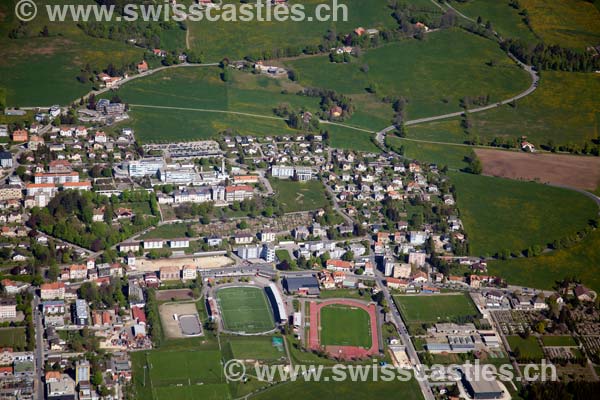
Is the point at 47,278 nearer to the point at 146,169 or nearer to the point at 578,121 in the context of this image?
the point at 146,169

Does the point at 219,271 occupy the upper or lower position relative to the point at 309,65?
lower

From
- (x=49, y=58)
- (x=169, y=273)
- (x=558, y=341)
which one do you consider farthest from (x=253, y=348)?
(x=49, y=58)

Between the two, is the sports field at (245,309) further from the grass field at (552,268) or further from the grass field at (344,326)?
the grass field at (552,268)

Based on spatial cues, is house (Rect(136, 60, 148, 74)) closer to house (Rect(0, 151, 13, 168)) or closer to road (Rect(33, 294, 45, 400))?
house (Rect(0, 151, 13, 168))

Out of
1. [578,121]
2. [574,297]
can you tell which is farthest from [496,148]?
[574,297]

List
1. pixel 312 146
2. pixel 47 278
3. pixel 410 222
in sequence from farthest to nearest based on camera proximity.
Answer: pixel 312 146, pixel 410 222, pixel 47 278
